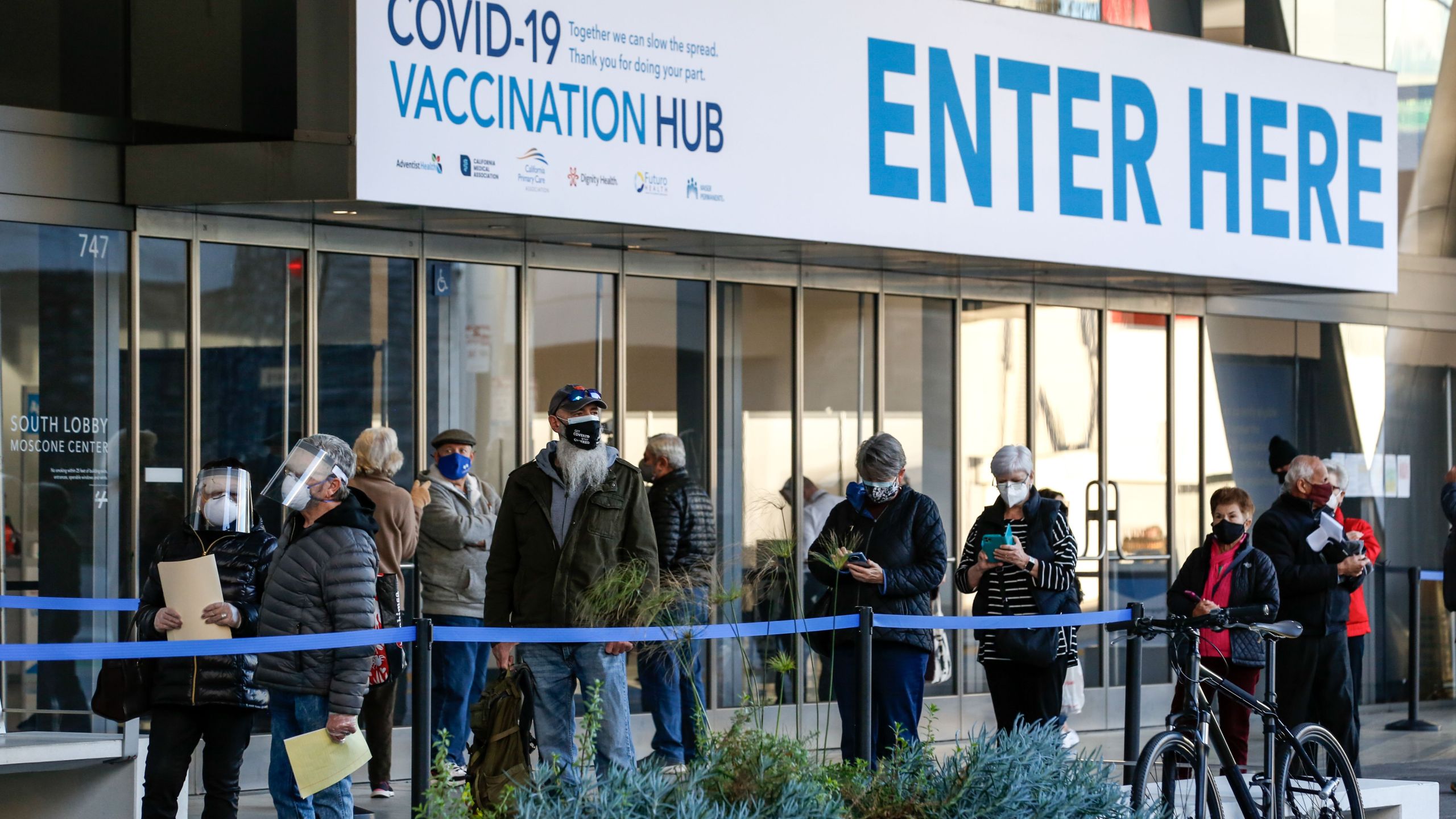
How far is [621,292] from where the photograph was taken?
39.5ft

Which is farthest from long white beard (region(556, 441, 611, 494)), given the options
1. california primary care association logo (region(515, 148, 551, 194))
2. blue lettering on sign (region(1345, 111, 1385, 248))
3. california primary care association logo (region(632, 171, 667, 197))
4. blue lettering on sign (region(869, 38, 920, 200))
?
blue lettering on sign (region(1345, 111, 1385, 248))

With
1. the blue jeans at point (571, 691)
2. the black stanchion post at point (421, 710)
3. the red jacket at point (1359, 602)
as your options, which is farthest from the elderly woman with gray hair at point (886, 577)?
the red jacket at point (1359, 602)

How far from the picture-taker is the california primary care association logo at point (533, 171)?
10.0 meters

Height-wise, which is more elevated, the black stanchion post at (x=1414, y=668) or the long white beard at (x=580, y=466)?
the long white beard at (x=580, y=466)

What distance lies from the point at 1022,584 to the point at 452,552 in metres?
3.43

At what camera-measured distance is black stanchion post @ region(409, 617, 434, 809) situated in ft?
21.5

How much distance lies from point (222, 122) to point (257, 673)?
5.09 metres

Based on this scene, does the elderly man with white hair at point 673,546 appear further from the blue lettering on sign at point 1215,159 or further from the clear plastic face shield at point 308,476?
the blue lettering on sign at point 1215,159

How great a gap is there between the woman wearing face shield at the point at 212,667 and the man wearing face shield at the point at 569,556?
1.23 meters

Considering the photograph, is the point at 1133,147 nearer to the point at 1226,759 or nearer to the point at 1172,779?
the point at 1226,759

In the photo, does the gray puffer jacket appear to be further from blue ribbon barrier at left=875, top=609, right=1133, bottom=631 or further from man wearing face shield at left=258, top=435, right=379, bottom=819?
man wearing face shield at left=258, top=435, right=379, bottom=819

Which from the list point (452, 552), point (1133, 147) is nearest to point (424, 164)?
point (452, 552)

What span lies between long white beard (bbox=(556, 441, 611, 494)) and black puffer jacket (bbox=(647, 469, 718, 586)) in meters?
2.26

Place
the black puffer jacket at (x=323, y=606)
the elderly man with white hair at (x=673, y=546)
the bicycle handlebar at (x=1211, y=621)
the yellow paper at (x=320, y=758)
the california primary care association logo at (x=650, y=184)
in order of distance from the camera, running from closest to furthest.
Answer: the yellow paper at (x=320, y=758), the black puffer jacket at (x=323, y=606), the bicycle handlebar at (x=1211, y=621), the elderly man with white hair at (x=673, y=546), the california primary care association logo at (x=650, y=184)
